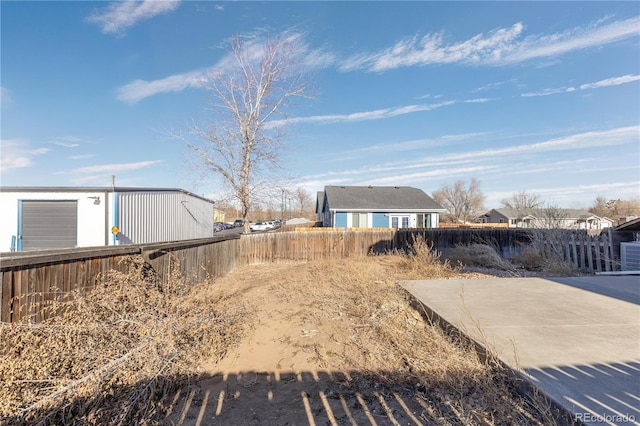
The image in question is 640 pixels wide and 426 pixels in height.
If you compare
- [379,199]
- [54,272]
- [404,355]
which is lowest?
[404,355]

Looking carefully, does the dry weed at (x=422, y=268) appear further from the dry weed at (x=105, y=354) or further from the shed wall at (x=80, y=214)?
the shed wall at (x=80, y=214)

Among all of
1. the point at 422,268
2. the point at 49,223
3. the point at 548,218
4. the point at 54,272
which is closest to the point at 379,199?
the point at 548,218

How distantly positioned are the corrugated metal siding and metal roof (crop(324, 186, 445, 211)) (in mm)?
9866

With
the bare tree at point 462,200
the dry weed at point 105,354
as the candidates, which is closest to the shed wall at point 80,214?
the dry weed at point 105,354

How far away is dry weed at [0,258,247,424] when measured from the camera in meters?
2.70

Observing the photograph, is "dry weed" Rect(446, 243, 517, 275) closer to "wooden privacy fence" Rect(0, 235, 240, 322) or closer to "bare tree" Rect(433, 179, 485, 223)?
"wooden privacy fence" Rect(0, 235, 240, 322)

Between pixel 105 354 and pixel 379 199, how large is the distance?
2213cm

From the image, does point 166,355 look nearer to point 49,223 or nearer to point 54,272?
point 54,272

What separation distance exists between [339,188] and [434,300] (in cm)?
2091

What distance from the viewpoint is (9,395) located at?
2.61m

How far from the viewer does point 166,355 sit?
11.5 feet

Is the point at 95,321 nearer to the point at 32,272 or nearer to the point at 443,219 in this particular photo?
the point at 32,272

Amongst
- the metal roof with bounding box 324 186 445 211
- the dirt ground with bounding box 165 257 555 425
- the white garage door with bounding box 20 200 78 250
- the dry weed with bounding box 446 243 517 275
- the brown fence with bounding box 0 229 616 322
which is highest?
the metal roof with bounding box 324 186 445 211

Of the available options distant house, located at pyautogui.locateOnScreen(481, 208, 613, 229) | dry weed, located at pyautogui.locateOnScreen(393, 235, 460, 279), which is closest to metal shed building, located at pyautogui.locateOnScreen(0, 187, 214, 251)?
dry weed, located at pyautogui.locateOnScreen(393, 235, 460, 279)
